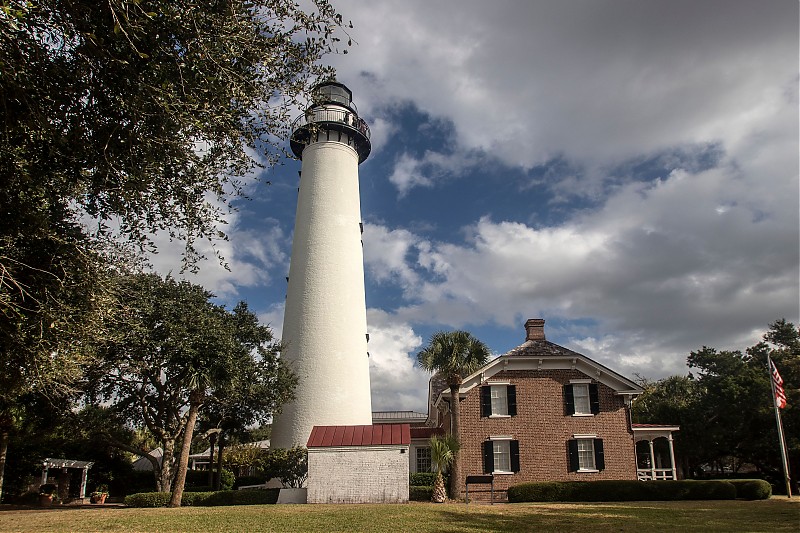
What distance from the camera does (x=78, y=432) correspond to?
2855 centimetres

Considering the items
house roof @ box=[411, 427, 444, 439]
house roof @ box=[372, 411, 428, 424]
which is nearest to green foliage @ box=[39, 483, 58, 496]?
house roof @ box=[411, 427, 444, 439]

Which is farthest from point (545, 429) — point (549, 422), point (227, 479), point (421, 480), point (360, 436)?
point (227, 479)

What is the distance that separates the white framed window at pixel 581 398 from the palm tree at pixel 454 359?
4729mm

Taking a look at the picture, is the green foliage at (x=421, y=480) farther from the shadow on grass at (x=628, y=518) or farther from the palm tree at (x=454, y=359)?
the shadow on grass at (x=628, y=518)

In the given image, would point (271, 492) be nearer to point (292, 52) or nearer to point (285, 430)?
point (285, 430)

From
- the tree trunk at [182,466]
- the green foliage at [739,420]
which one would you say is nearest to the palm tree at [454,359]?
the tree trunk at [182,466]

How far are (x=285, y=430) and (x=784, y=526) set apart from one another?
21.4 m

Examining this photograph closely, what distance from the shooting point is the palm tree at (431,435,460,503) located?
79.9 feet

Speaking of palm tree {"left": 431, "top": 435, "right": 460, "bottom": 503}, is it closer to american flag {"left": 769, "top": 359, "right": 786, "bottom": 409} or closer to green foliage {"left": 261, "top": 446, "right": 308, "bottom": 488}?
green foliage {"left": 261, "top": 446, "right": 308, "bottom": 488}

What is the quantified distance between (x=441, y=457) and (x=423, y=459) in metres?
7.08

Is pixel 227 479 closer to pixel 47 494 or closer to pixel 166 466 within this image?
pixel 47 494

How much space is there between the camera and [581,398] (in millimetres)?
28844

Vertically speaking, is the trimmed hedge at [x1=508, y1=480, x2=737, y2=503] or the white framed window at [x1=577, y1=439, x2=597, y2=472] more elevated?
the white framed window at [x1=577, y1=439, x2=597, y2=472]

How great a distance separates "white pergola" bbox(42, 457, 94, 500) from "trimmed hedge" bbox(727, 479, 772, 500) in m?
34.7
